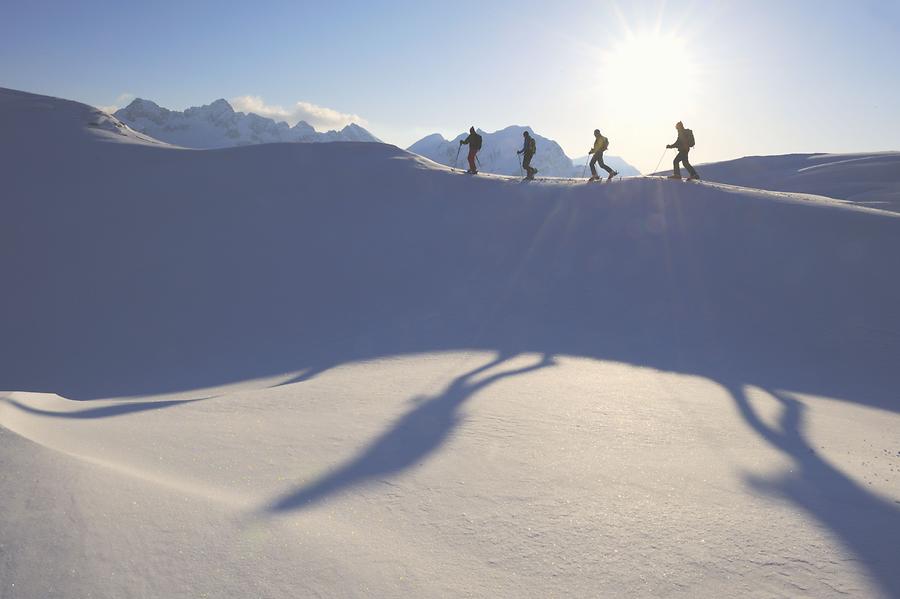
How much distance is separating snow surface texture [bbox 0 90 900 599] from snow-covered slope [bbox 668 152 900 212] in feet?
59.9

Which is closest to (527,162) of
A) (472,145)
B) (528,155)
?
(528,155)

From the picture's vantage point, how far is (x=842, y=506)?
3.45 metres

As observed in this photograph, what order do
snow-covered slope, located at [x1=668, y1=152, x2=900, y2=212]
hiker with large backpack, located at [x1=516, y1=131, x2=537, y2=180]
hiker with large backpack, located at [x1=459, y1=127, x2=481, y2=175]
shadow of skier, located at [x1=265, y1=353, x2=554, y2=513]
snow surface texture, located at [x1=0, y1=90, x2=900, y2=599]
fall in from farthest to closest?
snow-covered slope, located at [x1=668, y1=152, x2=900, y2=212] < hiker with large backpack, located at [x1=459, y1=127, x2=481, y2=175] < hiker with large backpack, located at [x1=516, y1=131, x2=537, y2=180] < shadow of skier, located at [x1=265, y1=353, x2=554, y2=513] < snow surface texture, located at [x1=0, y1=90, x2=900, y2=599]

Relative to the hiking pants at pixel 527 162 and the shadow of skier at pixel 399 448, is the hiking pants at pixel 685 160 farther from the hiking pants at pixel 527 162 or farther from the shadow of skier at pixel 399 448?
the shadow of skier at pixel 399 448

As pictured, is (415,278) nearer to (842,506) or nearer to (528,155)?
(528,155)

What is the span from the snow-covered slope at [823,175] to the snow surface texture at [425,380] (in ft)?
59.9

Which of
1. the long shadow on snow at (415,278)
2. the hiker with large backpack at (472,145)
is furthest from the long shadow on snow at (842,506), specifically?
the hiker with large backpack at (472,145)

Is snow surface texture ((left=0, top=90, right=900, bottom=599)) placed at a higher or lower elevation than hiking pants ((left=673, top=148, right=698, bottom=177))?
lower

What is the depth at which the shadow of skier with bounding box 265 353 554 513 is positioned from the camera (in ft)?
10.7

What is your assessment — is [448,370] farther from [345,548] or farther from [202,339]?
[202,339]

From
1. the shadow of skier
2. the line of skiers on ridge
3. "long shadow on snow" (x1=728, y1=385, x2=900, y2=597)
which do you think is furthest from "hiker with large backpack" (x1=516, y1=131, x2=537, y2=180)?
"long shadow on snow" (x1=728, y1=385, x2=900, y2=597)

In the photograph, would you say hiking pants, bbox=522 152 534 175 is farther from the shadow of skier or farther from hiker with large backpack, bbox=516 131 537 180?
the shadow of skier

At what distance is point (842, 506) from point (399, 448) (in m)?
3.12

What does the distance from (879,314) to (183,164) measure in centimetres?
2116
